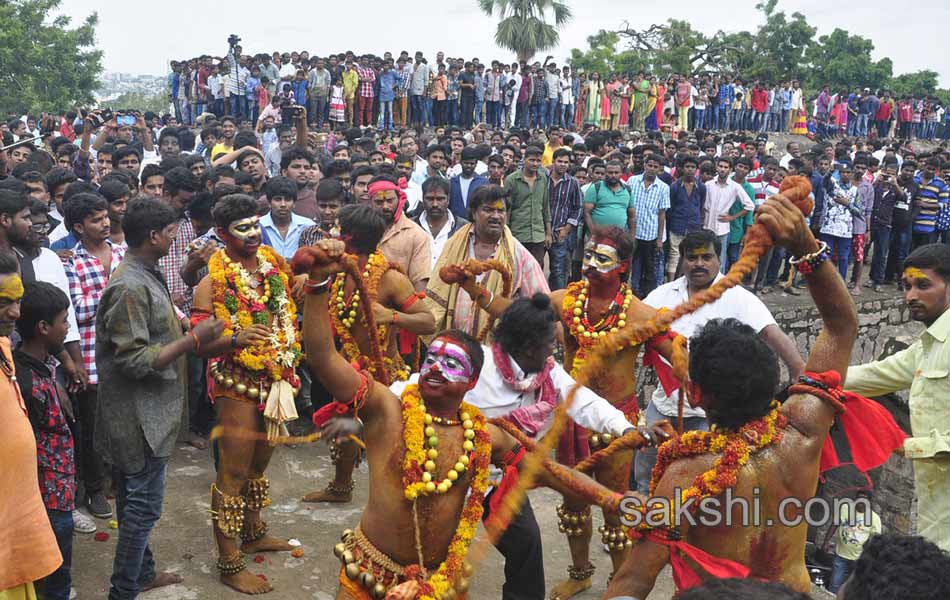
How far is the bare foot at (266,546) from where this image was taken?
5.49 meters

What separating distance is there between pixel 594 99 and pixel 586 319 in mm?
21854

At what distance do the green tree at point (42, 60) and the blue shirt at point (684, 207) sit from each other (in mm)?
25632

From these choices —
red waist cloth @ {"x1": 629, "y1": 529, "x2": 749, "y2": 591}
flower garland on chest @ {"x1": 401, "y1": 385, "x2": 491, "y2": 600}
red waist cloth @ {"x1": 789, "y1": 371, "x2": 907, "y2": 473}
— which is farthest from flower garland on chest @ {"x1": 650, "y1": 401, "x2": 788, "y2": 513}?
flower garland on chest @ {"x1": 401, "y1": 385, "x2": 491, "y2": 600}

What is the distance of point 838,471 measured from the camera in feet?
→ 28.6

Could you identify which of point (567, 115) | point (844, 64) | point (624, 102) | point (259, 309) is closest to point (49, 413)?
point (259, 309)

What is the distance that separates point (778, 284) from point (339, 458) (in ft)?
33.6

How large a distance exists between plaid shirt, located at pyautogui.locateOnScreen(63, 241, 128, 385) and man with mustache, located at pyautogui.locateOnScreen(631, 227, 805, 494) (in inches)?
143

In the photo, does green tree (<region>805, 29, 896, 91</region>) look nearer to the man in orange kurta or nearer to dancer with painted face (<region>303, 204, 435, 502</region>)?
dancer with painted face (<region>303, 204, 435, 502</region>)

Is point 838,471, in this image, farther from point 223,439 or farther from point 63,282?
point 63,282

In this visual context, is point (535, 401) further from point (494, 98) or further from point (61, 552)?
point (494, 98)

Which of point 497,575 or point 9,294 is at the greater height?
point 9,294

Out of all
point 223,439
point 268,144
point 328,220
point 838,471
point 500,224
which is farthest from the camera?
point 268,144

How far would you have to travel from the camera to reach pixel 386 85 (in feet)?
69.2

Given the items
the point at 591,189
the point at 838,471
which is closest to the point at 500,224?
the point at 838,471
